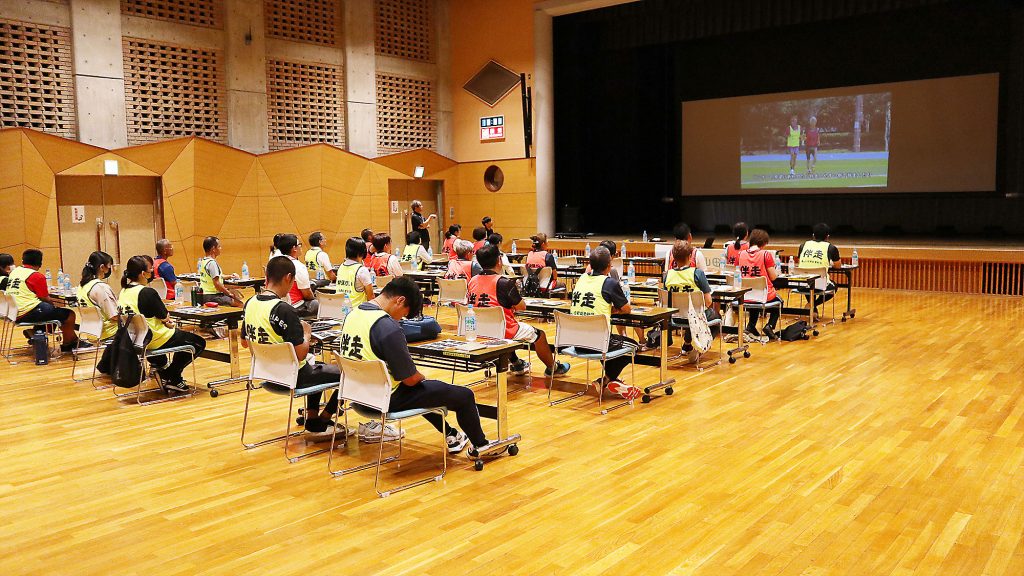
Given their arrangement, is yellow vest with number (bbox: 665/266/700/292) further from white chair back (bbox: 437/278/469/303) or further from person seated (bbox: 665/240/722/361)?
white chair back (bbox: 437/278/469/303)

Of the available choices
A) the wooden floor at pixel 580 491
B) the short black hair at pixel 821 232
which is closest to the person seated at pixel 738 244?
the short black hair at pixel 821 232

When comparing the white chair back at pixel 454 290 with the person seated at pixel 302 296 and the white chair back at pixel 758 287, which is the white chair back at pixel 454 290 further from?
the white chair back at pixel 758 287

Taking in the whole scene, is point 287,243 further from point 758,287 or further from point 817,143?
point 817,143

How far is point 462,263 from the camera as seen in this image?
35.1 ft

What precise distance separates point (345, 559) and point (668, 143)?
55.5 feet

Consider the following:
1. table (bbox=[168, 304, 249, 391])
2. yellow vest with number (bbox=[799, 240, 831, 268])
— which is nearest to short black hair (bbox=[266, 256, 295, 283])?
table (bbox=[168, 304, 249, 391])

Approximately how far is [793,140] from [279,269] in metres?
14.4

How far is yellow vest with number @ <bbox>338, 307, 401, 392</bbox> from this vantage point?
5.11m

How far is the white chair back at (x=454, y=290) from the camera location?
10.2 m

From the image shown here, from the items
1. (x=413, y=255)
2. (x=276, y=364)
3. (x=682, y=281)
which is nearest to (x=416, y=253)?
(x=413, y=255)

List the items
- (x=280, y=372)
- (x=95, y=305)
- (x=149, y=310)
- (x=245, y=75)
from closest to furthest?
1. (x=280, y=372)
2. (x=149, y=310)
3. (x=95, y=305)
4. (x=245, y=75)

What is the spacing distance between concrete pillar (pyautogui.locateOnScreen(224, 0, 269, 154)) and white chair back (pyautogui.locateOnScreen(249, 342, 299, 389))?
11.1 m

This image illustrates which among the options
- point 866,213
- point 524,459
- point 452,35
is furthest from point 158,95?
point 866,213

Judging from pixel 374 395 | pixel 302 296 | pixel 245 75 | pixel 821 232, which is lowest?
pixel 374 395
